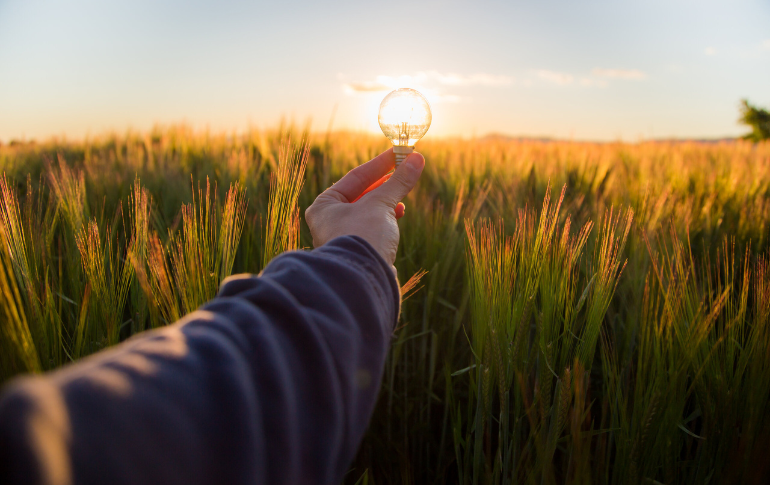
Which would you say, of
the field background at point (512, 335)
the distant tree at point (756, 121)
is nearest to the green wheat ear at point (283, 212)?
the field background at point (512, 335)

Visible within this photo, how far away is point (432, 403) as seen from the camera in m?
1.23

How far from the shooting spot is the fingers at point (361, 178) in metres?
0.97

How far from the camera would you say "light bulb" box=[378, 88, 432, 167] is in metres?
0.95

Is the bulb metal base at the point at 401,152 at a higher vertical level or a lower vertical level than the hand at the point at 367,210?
higher

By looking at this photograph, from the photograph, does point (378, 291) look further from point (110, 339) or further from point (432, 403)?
point (432, 403)

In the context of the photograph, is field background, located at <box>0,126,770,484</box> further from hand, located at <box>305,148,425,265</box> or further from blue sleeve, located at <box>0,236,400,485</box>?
blue sleeve, located at <box>0,236,400,485</box>

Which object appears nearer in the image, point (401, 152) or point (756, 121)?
point (401, 152)

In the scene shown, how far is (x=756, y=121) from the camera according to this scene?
56.0 ft

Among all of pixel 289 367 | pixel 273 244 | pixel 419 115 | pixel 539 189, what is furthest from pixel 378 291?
pixel 539 189

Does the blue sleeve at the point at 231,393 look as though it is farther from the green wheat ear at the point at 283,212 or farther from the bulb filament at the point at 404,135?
the bulb filament at the point at 404,135

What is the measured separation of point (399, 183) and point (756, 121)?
2274cm

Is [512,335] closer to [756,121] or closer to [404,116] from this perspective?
[404,116]

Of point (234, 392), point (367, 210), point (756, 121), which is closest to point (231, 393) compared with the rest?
point (234, 392)

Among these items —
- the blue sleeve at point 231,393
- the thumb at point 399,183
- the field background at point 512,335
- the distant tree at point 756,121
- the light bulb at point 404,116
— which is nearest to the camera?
the blue sleeve at point 231,393
